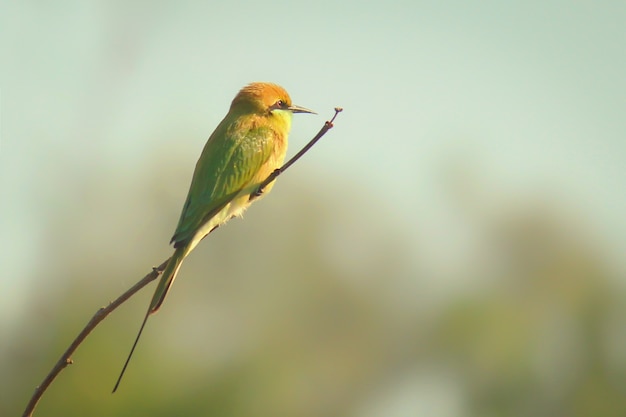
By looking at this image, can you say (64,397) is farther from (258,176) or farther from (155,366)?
(258,176)

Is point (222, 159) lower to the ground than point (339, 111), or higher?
lower

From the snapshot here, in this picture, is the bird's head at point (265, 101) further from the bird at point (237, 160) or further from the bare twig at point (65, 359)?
the bare twig at point (65, 359)

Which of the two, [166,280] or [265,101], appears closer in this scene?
[166,280]

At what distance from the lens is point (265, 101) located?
3.07m

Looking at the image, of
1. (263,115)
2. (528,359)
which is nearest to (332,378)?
(528,359)

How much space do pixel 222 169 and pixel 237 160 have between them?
0.22 ft

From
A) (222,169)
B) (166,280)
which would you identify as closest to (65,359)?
(166,280)

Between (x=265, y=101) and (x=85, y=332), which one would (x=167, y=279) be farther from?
(x=265, y=101)

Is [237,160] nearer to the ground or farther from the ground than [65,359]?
farther from the ground

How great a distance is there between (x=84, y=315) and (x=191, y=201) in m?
6.08

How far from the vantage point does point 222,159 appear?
2.78 m

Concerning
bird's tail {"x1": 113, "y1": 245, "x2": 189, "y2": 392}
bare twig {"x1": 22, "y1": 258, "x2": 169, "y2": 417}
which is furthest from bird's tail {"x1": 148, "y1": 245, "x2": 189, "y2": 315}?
bare twig {"x1": 22, "y1": 258, "x2": 169, "y2": 417}

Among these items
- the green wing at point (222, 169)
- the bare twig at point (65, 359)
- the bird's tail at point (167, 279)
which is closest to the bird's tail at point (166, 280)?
the bird's tail at point (167, 279)

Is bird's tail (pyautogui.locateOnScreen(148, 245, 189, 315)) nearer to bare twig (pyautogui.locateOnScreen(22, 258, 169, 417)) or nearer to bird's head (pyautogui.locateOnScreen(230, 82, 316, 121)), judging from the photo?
bare twig (pyautogui.locateOnScreen(22, 258, 169, 417))
